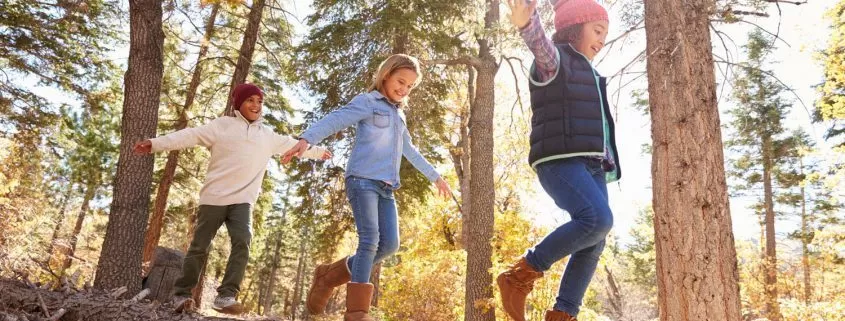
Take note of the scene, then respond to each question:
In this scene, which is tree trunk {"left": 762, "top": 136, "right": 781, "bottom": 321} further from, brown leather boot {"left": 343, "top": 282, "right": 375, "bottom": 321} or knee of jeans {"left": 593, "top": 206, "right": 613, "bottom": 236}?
brown leather boot {"left": 343, "top": 282, "right": 375, "bottom": 321}

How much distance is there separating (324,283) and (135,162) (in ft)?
8.69

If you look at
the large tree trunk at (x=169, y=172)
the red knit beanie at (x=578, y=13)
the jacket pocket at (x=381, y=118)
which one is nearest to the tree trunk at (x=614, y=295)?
the large tree trunk at (x=169, y=172)

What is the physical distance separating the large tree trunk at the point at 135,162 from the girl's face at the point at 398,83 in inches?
115

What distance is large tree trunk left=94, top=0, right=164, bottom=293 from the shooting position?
5086 mm

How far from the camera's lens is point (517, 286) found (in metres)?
2.96

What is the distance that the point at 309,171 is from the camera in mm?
10992

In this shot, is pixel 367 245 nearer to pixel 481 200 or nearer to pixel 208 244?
pixel 208 244

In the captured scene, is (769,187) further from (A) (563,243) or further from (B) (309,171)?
(A) (563,243)

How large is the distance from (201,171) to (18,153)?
4226 millimetres

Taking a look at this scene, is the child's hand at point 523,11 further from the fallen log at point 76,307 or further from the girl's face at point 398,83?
the fallen log at point 76,307

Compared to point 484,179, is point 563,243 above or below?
below

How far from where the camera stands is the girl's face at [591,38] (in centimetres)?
311

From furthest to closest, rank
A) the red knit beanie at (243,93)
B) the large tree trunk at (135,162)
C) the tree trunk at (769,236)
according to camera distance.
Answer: the tree trunk at (769,236), the large tree trunk at (135,162), the red knit beanie at (243,93)

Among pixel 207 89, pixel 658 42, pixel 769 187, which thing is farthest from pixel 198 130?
pixel 769 187
